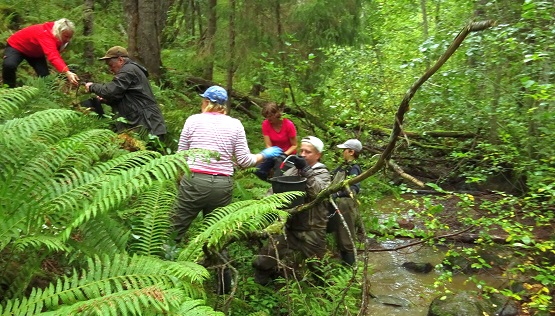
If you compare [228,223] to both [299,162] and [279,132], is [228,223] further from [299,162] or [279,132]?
[279,132]

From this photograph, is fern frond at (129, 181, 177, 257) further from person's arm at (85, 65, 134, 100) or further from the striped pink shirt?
person's arm at (85, 65, 134, 100)

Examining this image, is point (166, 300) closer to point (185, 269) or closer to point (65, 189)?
point (185, 269)

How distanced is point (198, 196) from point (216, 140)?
55cm

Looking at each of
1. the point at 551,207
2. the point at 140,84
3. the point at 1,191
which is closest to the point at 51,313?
the point at 1,191

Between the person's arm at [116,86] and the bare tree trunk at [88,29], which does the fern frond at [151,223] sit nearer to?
the person's arm at [116,86]

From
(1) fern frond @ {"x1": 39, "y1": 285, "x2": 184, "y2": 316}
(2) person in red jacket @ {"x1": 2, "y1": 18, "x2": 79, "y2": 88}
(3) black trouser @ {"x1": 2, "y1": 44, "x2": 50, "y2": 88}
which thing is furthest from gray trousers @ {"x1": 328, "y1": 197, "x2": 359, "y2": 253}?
(3) black trouser @ {"x1": 2, "y1": 44, "x2": 50, "y2": 88}

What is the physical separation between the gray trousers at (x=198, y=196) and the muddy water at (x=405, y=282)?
295 cm

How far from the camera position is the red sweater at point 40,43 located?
19.0ft

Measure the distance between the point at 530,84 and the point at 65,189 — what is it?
15.8ft

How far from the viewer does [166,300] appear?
2.40m

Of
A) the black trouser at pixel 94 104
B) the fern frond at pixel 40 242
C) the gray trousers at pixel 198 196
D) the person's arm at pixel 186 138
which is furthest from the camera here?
the black trouser at pixel 94 104

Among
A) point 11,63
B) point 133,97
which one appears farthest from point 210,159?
point 11,63

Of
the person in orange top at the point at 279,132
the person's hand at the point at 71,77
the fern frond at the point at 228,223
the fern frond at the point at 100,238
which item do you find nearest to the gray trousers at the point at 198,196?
the fern frond at the point at 228,223

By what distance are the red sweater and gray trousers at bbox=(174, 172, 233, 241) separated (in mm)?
2664
